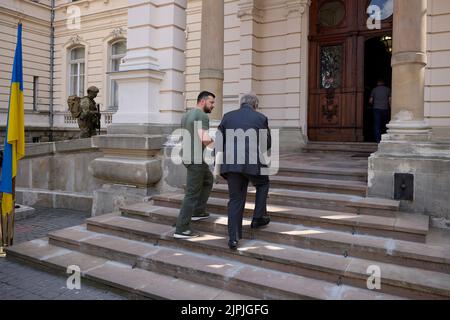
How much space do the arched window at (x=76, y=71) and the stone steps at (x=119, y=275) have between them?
50.0ft

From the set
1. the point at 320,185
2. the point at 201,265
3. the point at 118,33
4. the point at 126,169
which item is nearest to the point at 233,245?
the point at 201,265

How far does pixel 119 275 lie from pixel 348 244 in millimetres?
2661

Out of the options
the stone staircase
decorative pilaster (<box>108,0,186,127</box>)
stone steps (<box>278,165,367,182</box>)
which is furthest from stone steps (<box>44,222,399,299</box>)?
decorative pilaster (<box>108,0,186,127</box>)

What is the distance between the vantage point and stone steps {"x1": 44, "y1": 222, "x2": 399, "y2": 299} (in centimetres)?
379

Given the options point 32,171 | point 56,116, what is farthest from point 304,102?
point 56,116

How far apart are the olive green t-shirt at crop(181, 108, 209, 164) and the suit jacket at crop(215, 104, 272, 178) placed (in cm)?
31

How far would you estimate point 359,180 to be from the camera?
601cm

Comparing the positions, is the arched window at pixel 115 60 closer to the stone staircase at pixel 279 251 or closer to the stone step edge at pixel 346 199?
the stone staircase at pixel 279 251

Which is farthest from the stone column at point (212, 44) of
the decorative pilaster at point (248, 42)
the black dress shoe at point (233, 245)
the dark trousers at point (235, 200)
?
the black dress shoe at point (233, 245)

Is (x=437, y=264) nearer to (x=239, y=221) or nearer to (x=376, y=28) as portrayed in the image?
(x=239, y=221)

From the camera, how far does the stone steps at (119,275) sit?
4.02 metres

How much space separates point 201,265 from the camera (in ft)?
14.3

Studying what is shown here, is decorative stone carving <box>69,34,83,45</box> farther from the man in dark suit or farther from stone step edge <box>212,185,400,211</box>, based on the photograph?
the man in dark suit

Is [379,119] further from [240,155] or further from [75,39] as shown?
[75,39]
